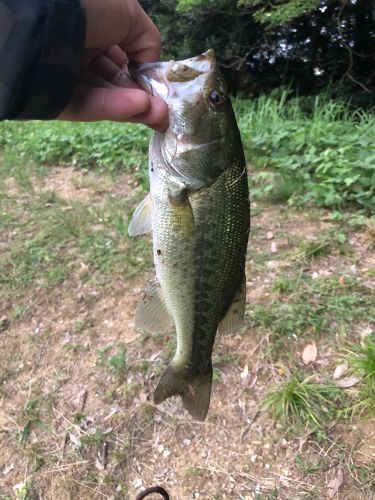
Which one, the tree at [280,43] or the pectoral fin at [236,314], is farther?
the tree at [280,43]

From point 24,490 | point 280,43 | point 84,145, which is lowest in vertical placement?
point 24,490

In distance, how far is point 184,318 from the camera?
1.89 m

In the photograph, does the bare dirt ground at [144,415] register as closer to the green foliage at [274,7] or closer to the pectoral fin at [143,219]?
the pectoral fin at [143,219]

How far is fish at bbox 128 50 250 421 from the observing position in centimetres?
167

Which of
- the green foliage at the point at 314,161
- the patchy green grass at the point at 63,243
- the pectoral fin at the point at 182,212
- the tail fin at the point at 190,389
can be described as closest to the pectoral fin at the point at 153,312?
the tail fin at the point at 190,389

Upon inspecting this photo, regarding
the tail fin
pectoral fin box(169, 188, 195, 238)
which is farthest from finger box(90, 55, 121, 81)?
the tail fin

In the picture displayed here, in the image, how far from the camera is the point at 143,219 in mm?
1908

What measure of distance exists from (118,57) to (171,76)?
445mm

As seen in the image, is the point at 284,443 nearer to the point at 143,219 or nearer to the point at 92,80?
the point at 143,219

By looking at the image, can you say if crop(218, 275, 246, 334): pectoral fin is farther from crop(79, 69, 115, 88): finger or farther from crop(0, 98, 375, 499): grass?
crop(0, 98, 375, 499): grass

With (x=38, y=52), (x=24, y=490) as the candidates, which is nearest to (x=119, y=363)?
(x=24, y=490)

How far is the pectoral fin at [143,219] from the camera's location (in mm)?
1888

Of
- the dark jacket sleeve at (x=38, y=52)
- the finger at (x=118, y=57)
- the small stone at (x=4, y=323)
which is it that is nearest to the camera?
the dark jacket sleeve at (x=38, y=52)

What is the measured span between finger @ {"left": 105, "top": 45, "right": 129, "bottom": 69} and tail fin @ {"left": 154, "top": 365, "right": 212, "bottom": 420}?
4.13 ft
